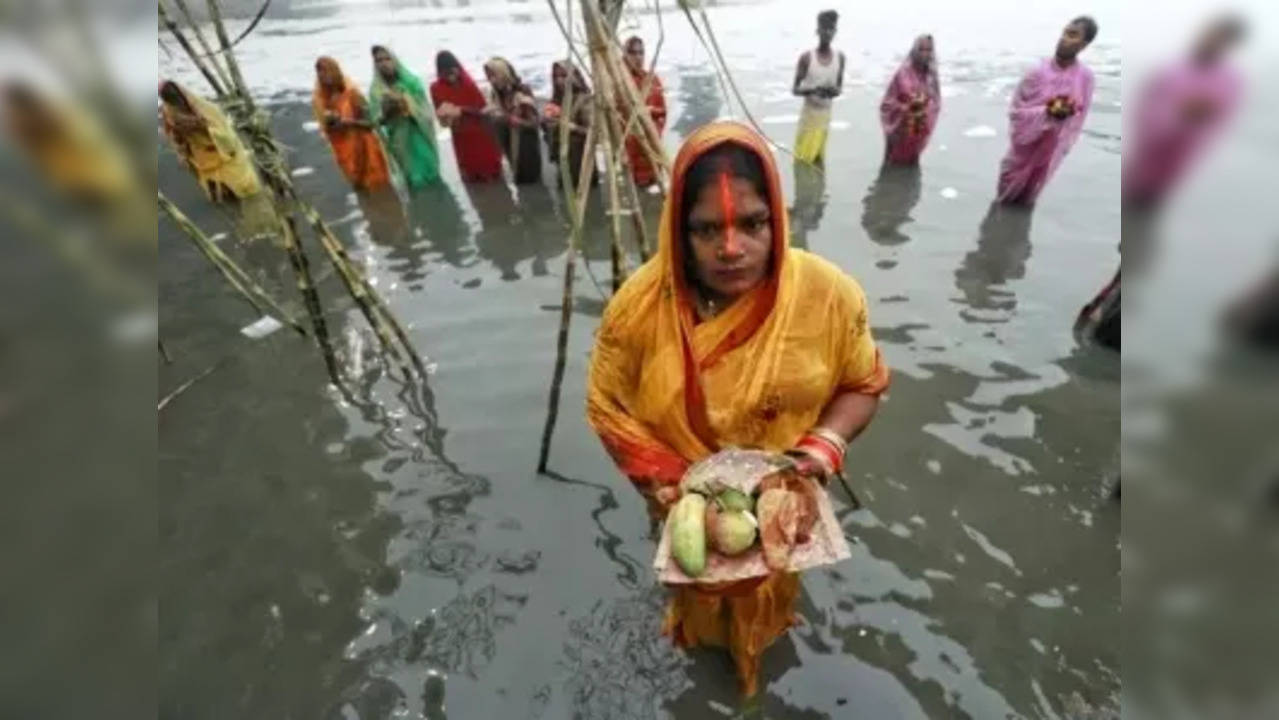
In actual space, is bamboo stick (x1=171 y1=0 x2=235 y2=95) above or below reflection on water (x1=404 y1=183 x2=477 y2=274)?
above

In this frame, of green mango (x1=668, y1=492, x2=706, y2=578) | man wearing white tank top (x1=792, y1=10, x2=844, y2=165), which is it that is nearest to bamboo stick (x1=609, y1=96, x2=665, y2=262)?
green mango (x1=668, y1=492, x2=706, y2=578)

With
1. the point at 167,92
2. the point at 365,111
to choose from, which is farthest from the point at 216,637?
the point at 365,111

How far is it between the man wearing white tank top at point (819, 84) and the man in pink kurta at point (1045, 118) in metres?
2.35

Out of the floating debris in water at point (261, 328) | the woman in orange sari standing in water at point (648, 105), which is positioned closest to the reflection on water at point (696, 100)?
the woman in orange sari standing in water at point (648, 105)

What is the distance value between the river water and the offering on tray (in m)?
1.28

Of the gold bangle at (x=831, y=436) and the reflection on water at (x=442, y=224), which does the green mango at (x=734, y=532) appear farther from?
the reflection on water at (x=442, y=224)

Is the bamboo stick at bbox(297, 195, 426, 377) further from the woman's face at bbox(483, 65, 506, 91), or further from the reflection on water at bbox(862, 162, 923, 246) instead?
the woman's face at bbox(483, 65, 506, 91)

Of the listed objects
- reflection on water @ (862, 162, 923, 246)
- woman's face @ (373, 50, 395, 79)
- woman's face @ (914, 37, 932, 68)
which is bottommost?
reflection on water @ (862, 162, 923, 246)

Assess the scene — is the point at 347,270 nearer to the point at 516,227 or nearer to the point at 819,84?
the point at 516,227

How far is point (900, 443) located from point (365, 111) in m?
8.27

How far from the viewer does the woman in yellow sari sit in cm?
829

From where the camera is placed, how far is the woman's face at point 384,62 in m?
9.31

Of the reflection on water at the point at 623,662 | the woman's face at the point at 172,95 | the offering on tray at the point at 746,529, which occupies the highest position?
the woman's face at the point at 172,95

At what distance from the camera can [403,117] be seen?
9.64 m
